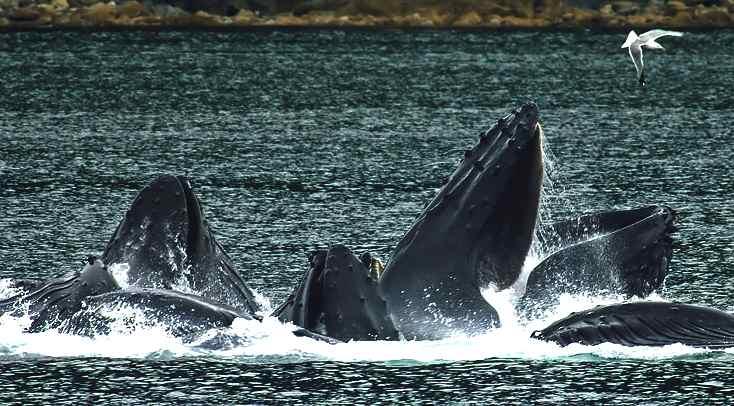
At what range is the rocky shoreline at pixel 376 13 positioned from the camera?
167 metres

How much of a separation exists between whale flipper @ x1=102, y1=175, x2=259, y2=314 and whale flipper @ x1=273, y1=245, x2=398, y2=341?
1644mm

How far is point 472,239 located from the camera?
20.6 m

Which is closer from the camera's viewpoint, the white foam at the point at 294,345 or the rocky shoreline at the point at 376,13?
the white foam at the point at 294,345

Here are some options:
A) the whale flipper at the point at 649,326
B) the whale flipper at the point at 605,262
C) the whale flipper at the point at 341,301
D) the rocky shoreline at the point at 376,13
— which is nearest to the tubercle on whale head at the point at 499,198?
the whale flipper at the point at 605,262

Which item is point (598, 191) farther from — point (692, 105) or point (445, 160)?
point (692, 105)

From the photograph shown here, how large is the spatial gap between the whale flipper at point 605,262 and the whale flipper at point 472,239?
2.61 ft

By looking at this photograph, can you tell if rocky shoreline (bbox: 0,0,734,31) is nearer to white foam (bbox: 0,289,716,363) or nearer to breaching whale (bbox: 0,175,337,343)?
breaching whale (bbox: 0,175,337,343)

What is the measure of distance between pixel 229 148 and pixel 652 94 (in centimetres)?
3486

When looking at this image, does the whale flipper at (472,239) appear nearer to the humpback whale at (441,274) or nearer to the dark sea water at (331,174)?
the humpback whale at (441,274)

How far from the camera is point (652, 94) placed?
8300 centimetres

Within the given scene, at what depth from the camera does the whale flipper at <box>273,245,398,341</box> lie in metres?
20.0

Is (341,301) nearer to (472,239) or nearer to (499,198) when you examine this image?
(472,239)

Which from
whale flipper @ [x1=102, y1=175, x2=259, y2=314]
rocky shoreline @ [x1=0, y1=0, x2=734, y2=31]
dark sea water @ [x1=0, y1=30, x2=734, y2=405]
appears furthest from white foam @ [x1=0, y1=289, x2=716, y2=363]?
rocky shoreline @ [x1=0, y1=0, x2=734, y2=31]

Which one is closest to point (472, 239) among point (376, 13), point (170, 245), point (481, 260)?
point (481, 260)
